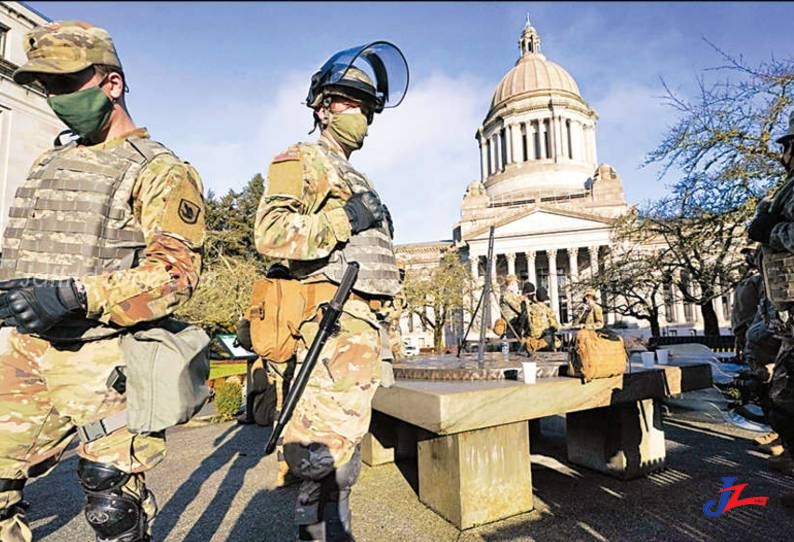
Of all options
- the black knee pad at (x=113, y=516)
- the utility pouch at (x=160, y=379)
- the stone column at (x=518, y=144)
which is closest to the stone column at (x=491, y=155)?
the stone column at (x=518, y=144)

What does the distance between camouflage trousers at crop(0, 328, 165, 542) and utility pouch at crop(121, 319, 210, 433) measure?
9 cm

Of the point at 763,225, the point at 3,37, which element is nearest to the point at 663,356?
the point at 763,225

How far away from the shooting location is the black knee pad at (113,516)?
5.36 ft

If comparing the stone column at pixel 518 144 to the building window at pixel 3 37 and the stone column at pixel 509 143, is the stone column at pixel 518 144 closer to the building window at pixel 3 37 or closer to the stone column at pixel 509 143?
the stone column at pixel 509 143

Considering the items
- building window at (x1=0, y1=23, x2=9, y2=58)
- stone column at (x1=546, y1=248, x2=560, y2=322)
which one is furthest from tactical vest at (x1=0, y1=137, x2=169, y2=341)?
stone column at (x1=546, y1=248, x2=560, y2=322)

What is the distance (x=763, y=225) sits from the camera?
3188 mm

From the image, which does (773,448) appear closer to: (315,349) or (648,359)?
(648,359)

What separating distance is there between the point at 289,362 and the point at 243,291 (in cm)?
1703

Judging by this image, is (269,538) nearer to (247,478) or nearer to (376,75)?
(247,478)

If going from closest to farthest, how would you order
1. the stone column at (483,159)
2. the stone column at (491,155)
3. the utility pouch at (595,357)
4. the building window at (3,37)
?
the utility pouch at (595,357) < the building window at (3,37) < the stone column at (491,155) < the stone column at (483,159)

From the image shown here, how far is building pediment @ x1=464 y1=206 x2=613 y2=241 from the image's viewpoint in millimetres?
42781

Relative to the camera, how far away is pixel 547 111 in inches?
2084

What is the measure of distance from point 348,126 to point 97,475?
1.88 metres

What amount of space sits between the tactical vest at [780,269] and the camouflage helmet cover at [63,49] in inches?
156
